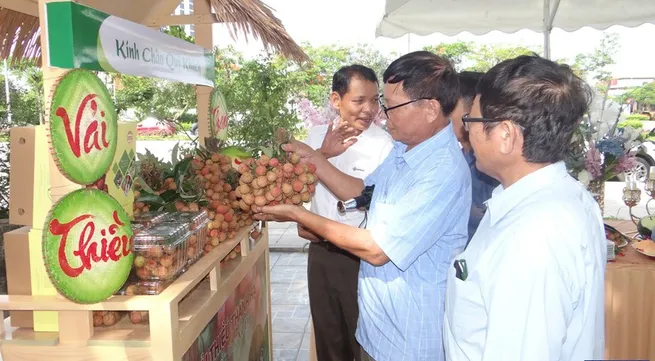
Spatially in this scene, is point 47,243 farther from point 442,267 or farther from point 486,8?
point 486,8

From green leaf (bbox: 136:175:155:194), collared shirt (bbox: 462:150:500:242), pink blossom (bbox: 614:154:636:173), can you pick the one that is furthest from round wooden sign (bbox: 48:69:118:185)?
pink blossom (bbox: 614:154:636:173)

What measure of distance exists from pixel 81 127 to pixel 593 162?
9.18 ft

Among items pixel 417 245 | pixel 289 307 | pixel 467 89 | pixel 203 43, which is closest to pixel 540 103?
pixel 417 245

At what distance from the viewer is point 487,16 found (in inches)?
188

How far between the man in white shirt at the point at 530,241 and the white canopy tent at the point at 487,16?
3.83 m

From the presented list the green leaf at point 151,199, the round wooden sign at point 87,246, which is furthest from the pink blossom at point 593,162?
the round wooden sign at point 87,246

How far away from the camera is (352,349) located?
2906mm

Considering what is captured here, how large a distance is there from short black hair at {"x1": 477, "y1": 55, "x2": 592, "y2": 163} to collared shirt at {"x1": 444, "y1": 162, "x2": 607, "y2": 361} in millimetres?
63

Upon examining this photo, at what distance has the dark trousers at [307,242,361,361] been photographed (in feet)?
9.27

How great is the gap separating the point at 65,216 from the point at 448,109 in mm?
1226

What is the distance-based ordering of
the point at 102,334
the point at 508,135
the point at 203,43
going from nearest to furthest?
the point at 508,135
the point at 102,334
the point at 203,43

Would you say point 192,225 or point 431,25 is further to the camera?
point 431,25

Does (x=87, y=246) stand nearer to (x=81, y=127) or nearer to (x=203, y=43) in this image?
(x=81, y=127)

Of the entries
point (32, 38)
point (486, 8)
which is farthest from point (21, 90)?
point (486, 8)
